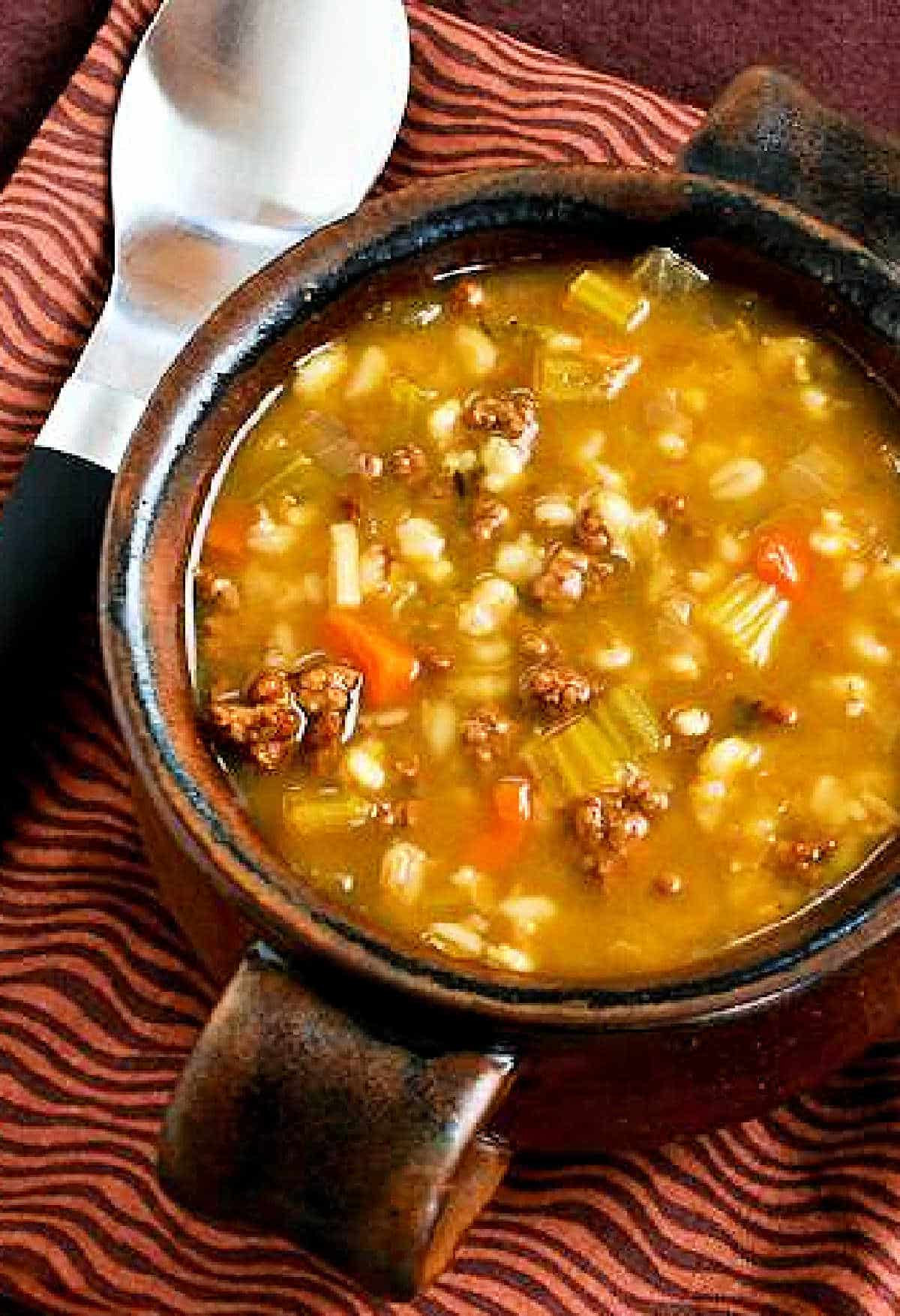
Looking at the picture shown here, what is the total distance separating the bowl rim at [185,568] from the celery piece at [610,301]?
0.07 metres

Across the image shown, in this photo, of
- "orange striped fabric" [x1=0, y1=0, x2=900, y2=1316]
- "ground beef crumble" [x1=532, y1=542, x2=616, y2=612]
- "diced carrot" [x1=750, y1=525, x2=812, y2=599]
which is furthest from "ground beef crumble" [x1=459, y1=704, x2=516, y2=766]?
"orange striped fabric" [x1=0, y1=0, x2=900, y2=1316]

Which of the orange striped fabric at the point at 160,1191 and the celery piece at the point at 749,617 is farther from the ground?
the celery piece at the point at 749,617

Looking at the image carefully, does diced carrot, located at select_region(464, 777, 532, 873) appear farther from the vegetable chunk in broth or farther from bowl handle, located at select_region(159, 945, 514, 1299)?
bowl handle, located at select_region(159, 945, 514, 1299)

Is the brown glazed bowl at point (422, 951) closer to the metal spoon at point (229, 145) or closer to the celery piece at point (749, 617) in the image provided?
the celery piece at point (749, 617)

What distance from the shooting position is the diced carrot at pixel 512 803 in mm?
2092

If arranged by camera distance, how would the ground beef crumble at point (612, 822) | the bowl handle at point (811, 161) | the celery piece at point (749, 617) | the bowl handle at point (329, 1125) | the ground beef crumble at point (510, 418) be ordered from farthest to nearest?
the bowl handle at point (811, 161), the ground beef crumble at point (510, 418), the celery piece at point (749, 617), the ground beef crumble at point (612, 822), the bowl handle at point (329, 1125)

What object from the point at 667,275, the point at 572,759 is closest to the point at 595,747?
the point at 572,759

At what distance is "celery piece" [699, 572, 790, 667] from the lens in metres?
2.17

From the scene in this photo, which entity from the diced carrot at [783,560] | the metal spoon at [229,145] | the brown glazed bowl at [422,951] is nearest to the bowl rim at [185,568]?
the brown glazed bowl at [422,951]

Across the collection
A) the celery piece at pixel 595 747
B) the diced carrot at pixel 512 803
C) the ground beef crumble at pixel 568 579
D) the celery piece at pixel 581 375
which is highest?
the celery piece at pixel 581 375

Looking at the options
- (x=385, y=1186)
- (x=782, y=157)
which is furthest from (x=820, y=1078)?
(x=782, y=157)

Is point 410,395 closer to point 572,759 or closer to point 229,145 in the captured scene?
point 572,759

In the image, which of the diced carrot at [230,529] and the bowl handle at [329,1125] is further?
the diced carrot at [230,529]

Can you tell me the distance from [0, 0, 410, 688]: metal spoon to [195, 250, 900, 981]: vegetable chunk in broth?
0.33 m
